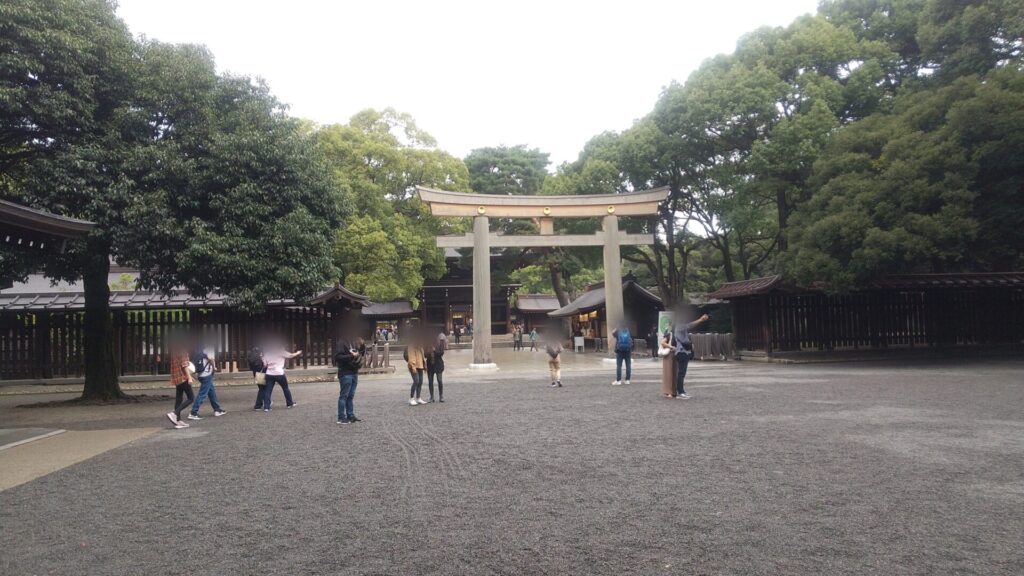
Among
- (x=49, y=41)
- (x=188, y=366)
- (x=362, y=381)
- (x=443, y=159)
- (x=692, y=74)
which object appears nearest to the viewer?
(x=188, y=366)

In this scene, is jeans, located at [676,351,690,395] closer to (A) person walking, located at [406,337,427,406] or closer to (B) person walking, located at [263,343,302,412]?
(A) person walking, located at [406,337,427,406]

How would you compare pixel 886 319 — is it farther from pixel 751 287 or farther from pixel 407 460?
pixel 407 460

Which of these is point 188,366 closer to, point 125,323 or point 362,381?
point 362,381

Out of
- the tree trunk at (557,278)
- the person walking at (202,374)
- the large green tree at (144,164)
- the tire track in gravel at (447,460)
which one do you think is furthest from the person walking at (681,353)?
the tree trunk at (557,278)

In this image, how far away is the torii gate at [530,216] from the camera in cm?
2289

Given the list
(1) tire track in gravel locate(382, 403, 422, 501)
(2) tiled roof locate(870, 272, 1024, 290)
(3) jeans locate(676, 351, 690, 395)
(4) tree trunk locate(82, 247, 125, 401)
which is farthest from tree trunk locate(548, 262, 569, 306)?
(1) tire track in gravel locate(382, 403, 422, 501)

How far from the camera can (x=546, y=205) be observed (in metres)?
24.1

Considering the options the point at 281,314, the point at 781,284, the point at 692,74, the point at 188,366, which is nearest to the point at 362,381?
the point at 281,314

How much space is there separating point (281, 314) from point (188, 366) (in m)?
11.5

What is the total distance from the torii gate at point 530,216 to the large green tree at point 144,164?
8635mm

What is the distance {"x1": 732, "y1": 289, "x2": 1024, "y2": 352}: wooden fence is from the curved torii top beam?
19.5ft

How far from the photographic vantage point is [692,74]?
27891mm

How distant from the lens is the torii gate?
22.9 m

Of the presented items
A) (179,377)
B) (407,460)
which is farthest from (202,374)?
(407,460)
